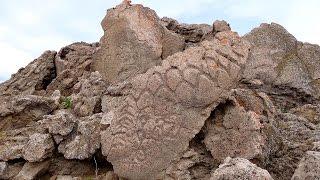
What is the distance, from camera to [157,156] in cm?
1491

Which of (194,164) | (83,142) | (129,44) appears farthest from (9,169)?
(129,44)

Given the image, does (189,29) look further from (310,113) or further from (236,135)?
(236,135)

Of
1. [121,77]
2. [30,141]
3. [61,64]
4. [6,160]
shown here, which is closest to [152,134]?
[30,141]

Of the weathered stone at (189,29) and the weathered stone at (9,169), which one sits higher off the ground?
the weathered stone at (189,29)

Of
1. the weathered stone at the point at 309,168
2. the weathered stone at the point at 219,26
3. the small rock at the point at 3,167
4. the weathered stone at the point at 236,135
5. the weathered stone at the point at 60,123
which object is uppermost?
the weathered stone at the point at 219,26

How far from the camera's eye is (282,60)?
24062 mm

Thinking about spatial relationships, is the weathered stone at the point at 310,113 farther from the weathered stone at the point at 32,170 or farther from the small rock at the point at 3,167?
the small rock at the point at 3,167

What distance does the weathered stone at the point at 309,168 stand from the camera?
1145 centimetres

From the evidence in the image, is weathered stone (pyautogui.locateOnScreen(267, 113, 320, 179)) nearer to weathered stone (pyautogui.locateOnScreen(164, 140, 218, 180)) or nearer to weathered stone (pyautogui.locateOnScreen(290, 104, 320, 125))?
weathered stone (pyautogui.locateOnScreen(290, 104, 320, 125))

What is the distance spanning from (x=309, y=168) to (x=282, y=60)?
13.1m

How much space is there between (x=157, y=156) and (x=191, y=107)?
5.82 ft

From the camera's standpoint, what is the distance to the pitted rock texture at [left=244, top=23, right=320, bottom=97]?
22938 millimetres

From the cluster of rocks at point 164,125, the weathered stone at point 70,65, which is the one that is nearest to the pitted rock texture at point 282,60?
the cluster of rocks at point 164,125

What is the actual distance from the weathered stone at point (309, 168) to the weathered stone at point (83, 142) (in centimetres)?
700
